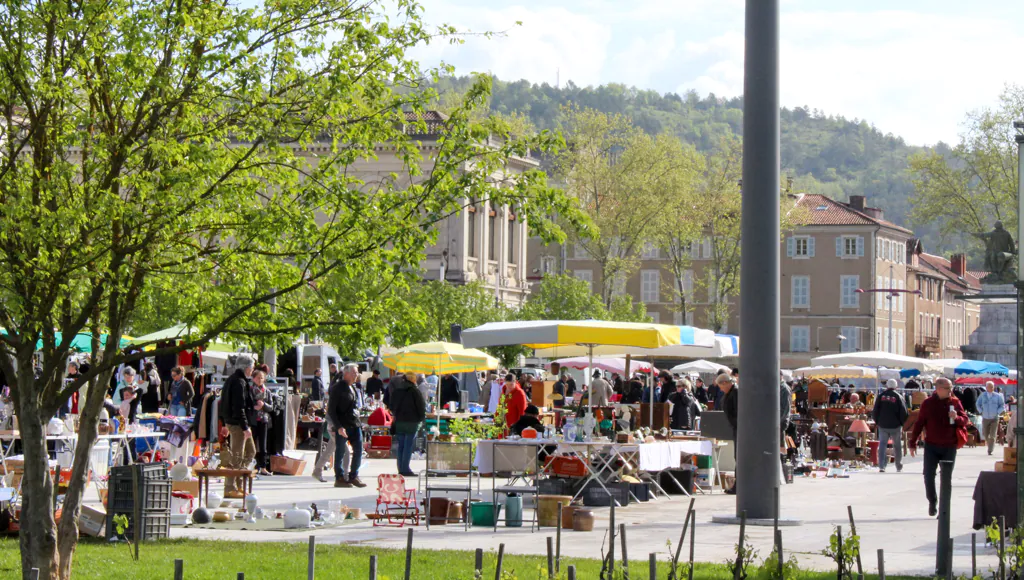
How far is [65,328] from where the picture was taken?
8.67 m

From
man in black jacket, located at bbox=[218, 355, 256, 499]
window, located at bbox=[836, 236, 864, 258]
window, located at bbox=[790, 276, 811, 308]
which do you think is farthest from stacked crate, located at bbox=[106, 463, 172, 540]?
window, located at bbox=[836, 236, 864, 258]

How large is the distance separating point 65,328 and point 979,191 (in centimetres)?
5487

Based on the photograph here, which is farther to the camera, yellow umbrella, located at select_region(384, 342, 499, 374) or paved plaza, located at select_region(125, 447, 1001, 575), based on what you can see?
yellow umbrella, located at select_region(384, 342, 499, 374)

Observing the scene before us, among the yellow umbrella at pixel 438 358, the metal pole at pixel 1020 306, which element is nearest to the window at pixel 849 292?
the yellow umbrella at pixel 438 358

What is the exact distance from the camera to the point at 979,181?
5834 centimetres

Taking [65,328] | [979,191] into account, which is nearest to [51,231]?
[65,328]

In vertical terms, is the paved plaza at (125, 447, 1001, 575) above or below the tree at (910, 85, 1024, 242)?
below

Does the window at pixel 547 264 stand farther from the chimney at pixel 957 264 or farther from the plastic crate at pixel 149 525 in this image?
the plastic crate at pixel 149 525

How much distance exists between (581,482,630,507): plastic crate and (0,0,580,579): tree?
8.22m

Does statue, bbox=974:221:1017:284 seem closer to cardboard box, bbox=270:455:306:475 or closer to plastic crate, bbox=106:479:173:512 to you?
plastic crate, bbox=106:479:173:512

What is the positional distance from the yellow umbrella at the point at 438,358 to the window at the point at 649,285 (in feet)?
207

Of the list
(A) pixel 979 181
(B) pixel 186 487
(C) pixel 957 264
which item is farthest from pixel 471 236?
(C) pixel 957 264

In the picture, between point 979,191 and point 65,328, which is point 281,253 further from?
point 979,191

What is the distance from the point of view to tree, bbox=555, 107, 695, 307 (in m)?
64.4
